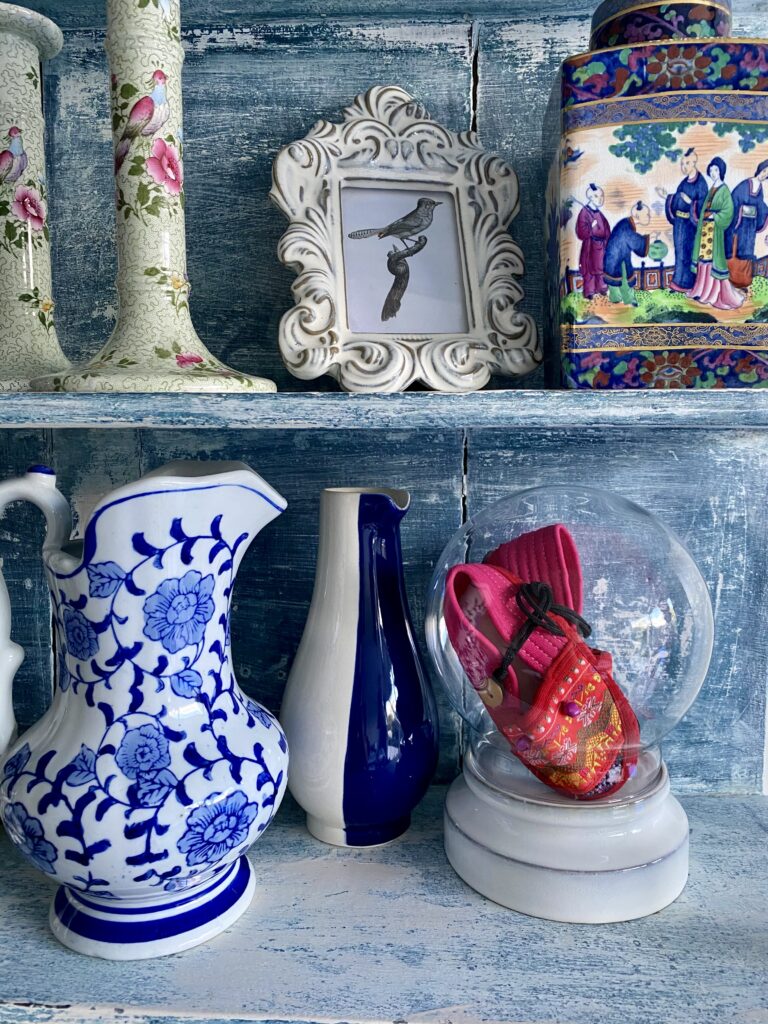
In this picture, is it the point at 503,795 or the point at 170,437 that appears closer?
the point at 503,795

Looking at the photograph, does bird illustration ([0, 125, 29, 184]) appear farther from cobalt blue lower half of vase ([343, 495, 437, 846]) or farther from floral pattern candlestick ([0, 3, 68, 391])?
cobalt blue lower half of vase ([343, 495, 437, 846])

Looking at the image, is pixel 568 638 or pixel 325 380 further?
pixel 325 380

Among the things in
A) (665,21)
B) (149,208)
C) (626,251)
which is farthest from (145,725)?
(665,21)

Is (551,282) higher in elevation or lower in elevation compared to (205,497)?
higher

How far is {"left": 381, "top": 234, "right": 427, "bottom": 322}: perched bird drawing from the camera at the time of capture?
2.06 feet

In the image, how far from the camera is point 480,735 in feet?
2.13

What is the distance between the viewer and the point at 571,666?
1.82 feet

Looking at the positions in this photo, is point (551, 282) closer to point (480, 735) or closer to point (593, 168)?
point (593, 168)

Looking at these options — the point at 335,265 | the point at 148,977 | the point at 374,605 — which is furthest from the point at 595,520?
the point at 148,977

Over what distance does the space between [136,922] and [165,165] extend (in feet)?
1.65

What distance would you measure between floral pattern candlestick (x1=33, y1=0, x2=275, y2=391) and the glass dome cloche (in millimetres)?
222

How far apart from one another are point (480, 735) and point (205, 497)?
0.99 ft

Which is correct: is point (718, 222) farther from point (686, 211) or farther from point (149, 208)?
point (149, 208)

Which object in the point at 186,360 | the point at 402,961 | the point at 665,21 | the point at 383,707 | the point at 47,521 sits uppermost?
the point at 665,21
